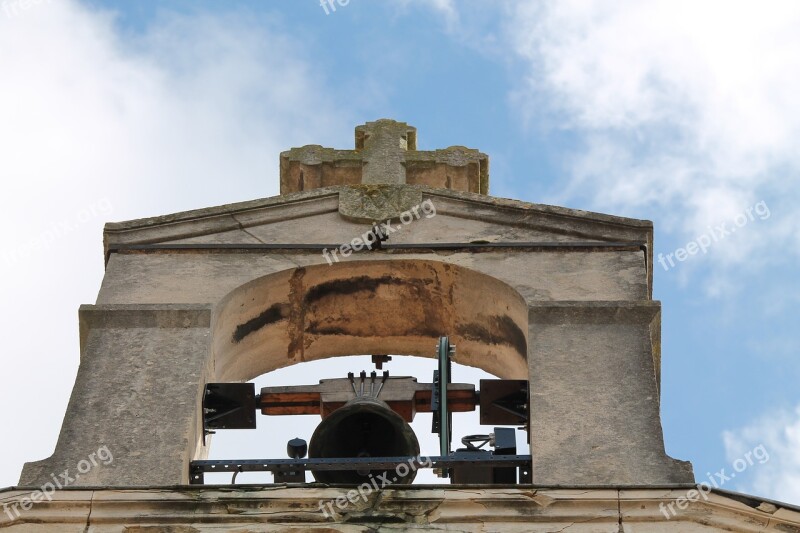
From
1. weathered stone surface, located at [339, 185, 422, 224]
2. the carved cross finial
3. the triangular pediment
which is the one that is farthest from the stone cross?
the triangular pediment

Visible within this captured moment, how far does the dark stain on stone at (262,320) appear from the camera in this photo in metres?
12.3

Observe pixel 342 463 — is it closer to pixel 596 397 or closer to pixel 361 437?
pixel 361 437

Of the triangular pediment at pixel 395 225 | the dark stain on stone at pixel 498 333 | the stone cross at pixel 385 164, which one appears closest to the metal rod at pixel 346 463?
the dark stain on stone at pixel 498 333

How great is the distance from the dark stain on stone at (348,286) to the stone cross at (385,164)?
4.06 feet

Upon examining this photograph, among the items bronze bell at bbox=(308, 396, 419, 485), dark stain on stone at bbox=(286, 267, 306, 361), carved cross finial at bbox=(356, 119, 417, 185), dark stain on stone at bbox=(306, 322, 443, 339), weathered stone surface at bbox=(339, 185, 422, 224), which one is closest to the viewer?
bronze bell at bbox=(308, 396, 419, 485)

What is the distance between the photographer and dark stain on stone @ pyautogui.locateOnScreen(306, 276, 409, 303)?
12.6m

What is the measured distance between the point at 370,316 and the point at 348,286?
0.81 feet

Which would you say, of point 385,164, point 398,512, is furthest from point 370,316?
point 398,512

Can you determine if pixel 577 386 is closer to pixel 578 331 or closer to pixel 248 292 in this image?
pixel 578 331

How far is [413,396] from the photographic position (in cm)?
1173

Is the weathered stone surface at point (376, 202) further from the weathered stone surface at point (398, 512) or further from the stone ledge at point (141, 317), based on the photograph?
the weathered stone surface at point (398, 512)

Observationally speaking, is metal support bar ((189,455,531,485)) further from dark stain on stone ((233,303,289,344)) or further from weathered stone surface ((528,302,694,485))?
dark stain on stone ((233,303,289,344))

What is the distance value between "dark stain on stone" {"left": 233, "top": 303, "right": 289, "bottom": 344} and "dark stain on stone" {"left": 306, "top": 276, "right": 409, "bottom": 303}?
0.16 metres

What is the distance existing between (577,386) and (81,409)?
7.87ft
